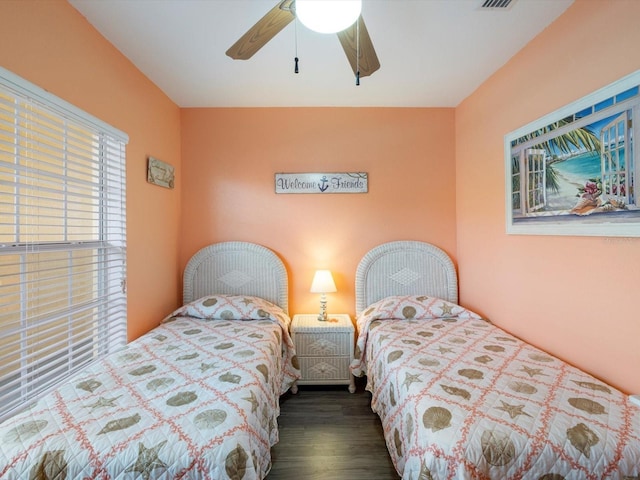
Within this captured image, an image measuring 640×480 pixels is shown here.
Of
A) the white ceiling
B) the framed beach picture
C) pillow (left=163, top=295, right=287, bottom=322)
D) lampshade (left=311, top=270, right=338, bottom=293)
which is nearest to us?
the framed beach picture

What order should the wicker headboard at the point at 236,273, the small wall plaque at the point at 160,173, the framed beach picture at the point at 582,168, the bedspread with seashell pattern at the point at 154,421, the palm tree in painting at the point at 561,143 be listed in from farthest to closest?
1. the wicker headboard at the point at 236,273
2. the small wall plaque at the point at 160,173
3. the palm tree in painting at the point at 561,143
4. the framed beach picture at the point at 582,168
5. the bedspread with seashell pattern at the point at 154,421

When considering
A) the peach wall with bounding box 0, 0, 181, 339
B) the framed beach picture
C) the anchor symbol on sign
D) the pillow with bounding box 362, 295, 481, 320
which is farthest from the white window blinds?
the framed beach picture

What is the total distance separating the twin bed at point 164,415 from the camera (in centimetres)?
103

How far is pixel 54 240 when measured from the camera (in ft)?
5.31

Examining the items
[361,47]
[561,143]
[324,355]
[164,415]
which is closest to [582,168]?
[561,143]

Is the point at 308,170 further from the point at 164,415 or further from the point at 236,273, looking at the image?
the point at 164,415

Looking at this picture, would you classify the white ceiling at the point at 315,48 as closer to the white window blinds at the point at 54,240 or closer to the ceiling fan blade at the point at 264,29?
the ceiling fan blade at the point at 264,29

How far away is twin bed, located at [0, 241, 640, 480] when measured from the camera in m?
1.04

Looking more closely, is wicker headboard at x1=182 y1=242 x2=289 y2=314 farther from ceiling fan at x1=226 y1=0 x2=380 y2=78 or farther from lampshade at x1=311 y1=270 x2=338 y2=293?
ceiling fan at x1=226 y1=0 x2=380 y2=78

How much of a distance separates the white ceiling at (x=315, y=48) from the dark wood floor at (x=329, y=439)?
2.59 metres

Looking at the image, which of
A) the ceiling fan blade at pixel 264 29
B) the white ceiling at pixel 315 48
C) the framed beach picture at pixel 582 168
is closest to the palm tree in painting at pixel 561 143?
the framed beach picture at pixel 582 168

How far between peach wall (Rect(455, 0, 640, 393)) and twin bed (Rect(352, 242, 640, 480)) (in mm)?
157

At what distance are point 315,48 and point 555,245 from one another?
6.42 feet

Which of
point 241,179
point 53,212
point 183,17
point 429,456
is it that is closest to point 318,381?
point 429,456
